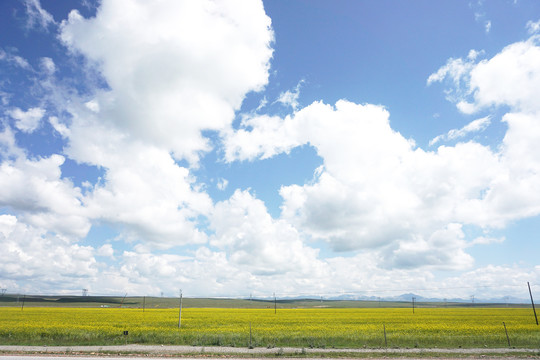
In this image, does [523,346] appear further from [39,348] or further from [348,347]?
[39,348]

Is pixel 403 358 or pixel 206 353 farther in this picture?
pixel 206 353

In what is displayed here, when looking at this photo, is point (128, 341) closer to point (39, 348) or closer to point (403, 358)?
point (39, 348)

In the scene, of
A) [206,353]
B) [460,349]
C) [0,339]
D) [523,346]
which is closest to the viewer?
Answer: [206,353]

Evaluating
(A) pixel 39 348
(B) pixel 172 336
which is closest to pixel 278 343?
(B) pixel 172 336

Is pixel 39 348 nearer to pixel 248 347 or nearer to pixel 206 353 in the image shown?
pixel 206 353

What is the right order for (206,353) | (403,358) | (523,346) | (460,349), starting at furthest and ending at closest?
(523,346) < (460,349) < (206,353) < (403,358)

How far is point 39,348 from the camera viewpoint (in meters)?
24.4

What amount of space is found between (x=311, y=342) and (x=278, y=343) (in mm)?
2883

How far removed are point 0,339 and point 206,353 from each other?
840 inches

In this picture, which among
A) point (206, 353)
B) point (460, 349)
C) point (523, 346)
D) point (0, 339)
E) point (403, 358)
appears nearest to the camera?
point (403, 358)

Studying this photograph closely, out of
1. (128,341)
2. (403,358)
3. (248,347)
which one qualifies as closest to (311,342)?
(248,347)

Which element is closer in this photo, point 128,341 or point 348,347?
point 348,347

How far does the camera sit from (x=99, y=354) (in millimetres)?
22344

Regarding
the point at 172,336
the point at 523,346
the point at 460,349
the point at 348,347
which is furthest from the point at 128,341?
the point at 523,346
